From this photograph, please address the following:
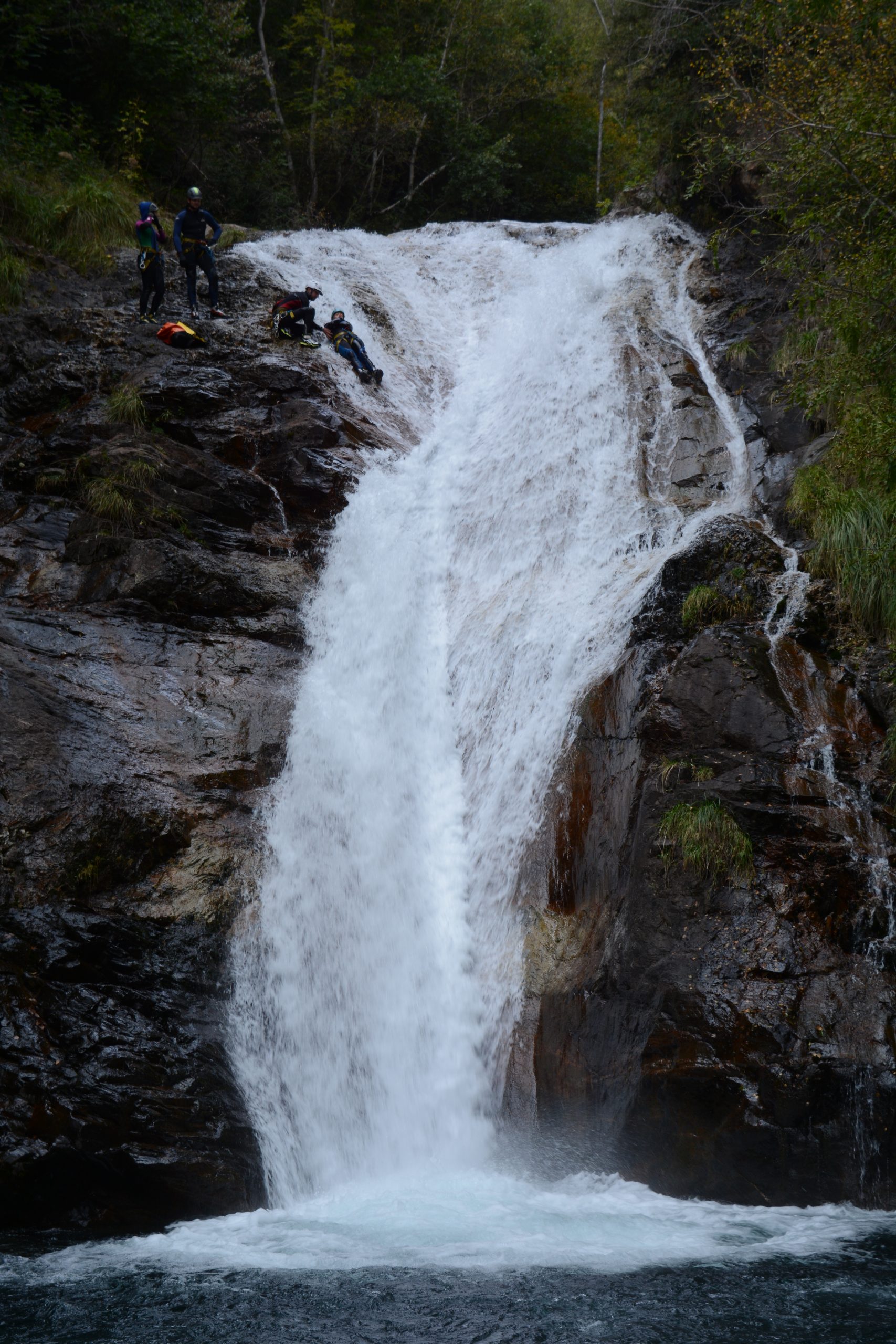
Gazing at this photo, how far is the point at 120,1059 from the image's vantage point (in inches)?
260

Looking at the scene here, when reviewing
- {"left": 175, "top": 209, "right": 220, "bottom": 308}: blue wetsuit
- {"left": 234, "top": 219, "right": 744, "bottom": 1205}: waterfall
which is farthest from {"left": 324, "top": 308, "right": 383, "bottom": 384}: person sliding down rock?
{"left": 175, "top": 209, "right": 220, "bottom": 308}: blue wetsuit

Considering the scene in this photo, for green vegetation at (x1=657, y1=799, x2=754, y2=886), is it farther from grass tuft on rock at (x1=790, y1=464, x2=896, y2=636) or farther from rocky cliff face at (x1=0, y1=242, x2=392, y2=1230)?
rocky cliff face at (x1=0, y1=242, x2=392, y2=1230)

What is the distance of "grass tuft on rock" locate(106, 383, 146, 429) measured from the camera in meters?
11.6

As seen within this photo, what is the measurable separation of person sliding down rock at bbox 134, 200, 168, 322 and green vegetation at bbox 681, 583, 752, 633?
31.6ft

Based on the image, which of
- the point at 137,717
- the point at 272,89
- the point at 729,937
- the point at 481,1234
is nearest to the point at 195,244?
the point at 137,717

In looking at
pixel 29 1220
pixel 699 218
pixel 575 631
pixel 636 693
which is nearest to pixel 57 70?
pixel 699 218

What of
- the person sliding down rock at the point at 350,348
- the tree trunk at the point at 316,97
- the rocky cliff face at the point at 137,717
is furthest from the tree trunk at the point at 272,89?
the rocky cliff face at the point at 137,717

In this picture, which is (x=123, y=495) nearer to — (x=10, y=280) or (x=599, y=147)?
(x=10, y=280)

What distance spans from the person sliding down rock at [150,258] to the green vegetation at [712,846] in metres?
11.1

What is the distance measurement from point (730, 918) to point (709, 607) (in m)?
2.87

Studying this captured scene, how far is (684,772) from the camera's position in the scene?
7289mm

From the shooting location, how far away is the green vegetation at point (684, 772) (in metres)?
7.20

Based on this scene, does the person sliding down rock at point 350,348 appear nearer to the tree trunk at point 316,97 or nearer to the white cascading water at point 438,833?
the white cascading water at point 438,833

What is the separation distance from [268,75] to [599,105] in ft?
32.8
